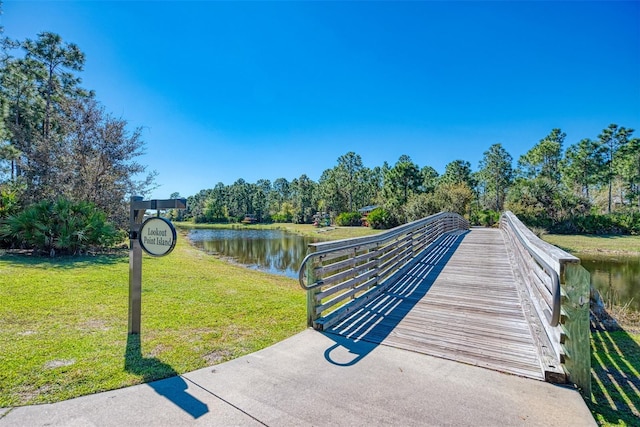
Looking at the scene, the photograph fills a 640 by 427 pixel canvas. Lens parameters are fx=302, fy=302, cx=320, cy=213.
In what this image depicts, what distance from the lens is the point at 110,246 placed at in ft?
35.4

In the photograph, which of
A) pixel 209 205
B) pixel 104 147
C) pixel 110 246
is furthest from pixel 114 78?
pixel 209 205

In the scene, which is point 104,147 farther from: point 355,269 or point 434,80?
point 434,80

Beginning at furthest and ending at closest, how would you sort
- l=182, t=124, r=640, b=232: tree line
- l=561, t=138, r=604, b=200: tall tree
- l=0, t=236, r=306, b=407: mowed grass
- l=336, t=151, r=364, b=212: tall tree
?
1. l=336, t=151, r=364, b=212: tall tree
2. l=561, t=138, r=604, b=200: tall tree
3. l=182, t=124, r=640, b=232: tree line
4. l=0, t=236, r=306, b=407: mowed grass

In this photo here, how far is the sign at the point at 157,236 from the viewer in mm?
3480

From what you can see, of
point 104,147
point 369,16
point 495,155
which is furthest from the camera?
point 495,155

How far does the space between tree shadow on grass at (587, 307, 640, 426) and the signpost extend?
427 centimetres

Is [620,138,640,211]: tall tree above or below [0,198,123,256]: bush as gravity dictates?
above

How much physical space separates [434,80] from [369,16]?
827cm

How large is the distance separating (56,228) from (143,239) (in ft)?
25.2

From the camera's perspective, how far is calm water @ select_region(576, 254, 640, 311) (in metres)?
8.36

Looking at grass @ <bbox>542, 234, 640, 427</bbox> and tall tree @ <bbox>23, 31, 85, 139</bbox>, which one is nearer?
grass @ <bbox>542, 234, 640, 427</bbox>

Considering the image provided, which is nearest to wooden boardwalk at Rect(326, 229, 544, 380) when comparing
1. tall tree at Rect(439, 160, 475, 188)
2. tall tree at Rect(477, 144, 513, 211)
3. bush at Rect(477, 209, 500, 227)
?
bush at Rect(477, 209, 500, 227)

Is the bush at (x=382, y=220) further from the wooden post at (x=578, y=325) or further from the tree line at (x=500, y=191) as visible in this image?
the wooden post at (x=578, y=325)

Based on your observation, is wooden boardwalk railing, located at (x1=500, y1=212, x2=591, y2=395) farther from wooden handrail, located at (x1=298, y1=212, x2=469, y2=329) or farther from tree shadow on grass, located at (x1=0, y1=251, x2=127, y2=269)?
tree shadow on grass, located at (x1=0, y1=251, x2=127, y2=269)
